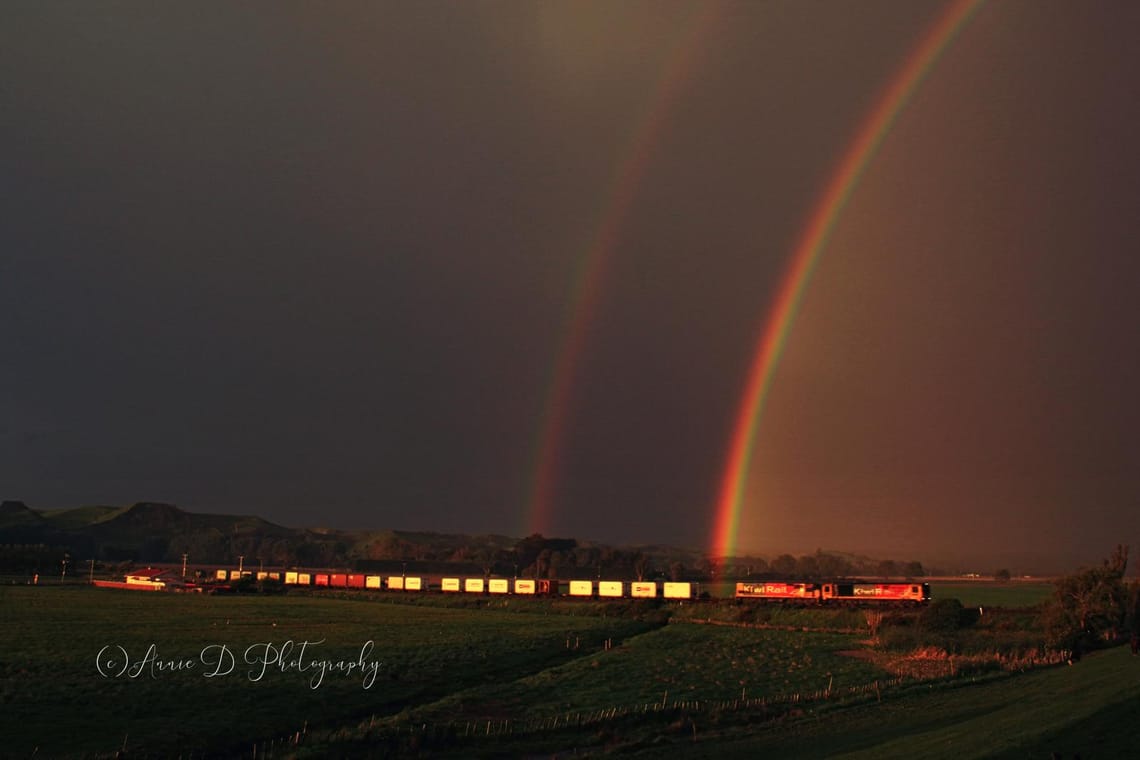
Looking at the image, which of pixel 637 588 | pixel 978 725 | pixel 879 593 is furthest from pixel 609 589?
pixel 978 725

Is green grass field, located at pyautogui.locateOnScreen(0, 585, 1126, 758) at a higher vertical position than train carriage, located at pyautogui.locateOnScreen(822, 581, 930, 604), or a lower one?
lower

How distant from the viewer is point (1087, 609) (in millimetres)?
68750

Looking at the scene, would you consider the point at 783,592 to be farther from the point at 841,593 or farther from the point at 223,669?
the point at 223,669

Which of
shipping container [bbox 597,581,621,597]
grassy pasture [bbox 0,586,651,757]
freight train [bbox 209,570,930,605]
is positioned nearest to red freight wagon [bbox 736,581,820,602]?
freight train [bbox 209,570,930,605]

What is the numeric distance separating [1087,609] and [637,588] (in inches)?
3383

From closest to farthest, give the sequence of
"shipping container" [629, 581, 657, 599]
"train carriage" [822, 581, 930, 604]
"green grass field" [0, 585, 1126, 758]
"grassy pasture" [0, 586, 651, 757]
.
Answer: "green grass field" [0, 585, 1126, 758] → "grassy pasture" [0, 586, 651, 757] → "train carriage" [822, 581, 930, 604] → "shipping container" [629, 581, 657, 599]

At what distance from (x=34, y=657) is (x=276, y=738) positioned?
77.7ft

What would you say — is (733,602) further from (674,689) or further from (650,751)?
(650,751)

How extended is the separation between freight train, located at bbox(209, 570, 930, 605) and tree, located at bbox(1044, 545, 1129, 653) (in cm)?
3792

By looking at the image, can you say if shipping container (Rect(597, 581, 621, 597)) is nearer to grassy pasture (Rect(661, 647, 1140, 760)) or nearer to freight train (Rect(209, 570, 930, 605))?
freight train (Rect(209, 570, 930, 605))

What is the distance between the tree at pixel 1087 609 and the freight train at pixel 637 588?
37920 mm

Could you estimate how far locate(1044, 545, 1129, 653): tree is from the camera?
67562 mm

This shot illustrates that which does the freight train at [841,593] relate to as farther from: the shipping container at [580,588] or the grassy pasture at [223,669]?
the shipping container at [580,588]

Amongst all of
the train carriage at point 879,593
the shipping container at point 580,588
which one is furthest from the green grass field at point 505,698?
the shipping container at point 580,588
